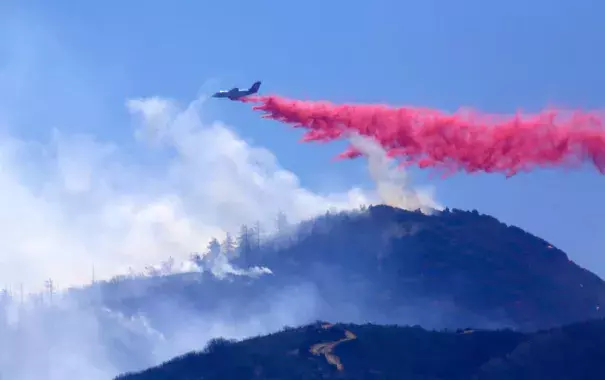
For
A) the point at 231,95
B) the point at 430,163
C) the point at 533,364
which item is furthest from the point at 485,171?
the point at 533,364

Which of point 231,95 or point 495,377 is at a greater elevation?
point 231,95

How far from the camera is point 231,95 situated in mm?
123750

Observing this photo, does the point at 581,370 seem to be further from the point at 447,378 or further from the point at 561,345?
the point at 447,378

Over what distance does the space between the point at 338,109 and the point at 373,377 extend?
3853 inches

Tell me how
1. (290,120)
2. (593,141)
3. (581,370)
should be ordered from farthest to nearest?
(581,370) → (290,120) → (593,141)

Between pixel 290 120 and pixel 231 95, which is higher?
pixel 231 95

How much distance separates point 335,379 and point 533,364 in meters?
45.6

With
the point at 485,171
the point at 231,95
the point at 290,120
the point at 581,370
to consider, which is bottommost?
the point at 581,370

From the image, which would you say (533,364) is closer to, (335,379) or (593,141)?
(335,379)

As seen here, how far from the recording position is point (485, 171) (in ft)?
357

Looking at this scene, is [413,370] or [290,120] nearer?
[290,120]

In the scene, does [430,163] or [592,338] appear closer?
[430,163]

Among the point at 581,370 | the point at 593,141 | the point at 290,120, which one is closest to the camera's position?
the point at 593,141

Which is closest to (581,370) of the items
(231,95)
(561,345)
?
(561,345)
